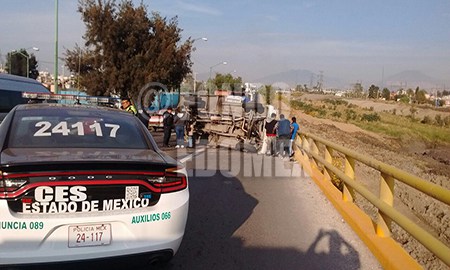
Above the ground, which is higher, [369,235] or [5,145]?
[5,145]

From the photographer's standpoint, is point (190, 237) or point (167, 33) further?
point (167, 33)

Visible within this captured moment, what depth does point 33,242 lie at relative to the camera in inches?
134

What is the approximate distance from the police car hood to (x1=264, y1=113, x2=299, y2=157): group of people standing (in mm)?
10274

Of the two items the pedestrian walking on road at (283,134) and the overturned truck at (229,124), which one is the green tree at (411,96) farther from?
the pedestrian walking on road at (283,134)

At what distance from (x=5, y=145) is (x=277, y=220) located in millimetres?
3864

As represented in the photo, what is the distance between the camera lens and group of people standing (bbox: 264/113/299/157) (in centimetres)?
1441

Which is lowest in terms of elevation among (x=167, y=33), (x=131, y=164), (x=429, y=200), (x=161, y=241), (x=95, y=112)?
(x=429, y=200)

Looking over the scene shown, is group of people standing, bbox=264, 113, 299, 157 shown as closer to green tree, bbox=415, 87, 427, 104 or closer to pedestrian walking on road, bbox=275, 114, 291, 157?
pedestrian walking on road, bbox=275, 114, 291, 157

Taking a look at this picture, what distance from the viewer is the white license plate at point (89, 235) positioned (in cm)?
351

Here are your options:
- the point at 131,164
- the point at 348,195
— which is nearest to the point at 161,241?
the point at 131,164

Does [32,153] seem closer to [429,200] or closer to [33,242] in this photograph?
[33,242]

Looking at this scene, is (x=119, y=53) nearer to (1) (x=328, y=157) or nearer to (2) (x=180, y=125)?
(2) (x=180, y=125)

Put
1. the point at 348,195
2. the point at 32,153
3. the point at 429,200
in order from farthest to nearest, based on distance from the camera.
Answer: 1. the point at 429,200
2. the point at 348,195
3. the point at 32,153

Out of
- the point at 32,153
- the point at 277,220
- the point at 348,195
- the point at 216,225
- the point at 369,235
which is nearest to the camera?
the point at 32,153
